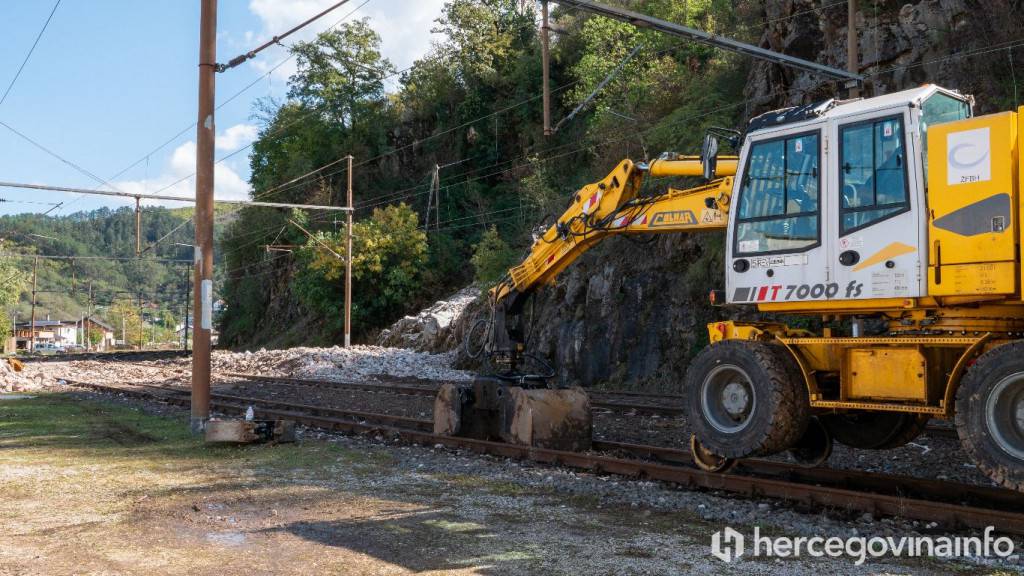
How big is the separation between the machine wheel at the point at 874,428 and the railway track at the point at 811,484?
394mm

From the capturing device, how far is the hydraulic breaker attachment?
1164 cm

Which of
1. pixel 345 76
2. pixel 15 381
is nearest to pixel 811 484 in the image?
pixel 15 381

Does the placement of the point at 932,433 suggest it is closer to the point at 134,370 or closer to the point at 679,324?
the point at 679,324

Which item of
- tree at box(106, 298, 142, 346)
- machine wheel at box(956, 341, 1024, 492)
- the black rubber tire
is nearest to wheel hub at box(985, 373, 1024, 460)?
machine wheel at box(956, 341, 1024, 492)

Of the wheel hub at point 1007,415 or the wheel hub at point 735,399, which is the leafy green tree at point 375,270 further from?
the wheel hub at point 1007,415

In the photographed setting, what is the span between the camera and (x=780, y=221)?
8469 mm

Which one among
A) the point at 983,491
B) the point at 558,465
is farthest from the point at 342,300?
the point at 983,491

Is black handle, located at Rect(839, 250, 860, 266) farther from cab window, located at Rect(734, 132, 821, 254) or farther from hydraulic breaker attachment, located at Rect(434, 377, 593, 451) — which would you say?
hydraulic breaker attachment, located at Rect(434, 377, 593, 451)

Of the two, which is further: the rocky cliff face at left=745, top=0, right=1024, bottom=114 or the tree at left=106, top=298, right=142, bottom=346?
the tree at left=106, top=298, right=142, bottom=346

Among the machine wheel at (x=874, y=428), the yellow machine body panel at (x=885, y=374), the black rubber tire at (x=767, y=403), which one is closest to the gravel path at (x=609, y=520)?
the black rubber tire at (x=767, y=403)

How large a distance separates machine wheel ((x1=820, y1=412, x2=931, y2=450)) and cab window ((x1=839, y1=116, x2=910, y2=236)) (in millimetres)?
2230

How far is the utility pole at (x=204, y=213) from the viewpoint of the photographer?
15.0 meters

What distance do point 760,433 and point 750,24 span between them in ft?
90.4

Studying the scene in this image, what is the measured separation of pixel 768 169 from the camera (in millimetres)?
8625
